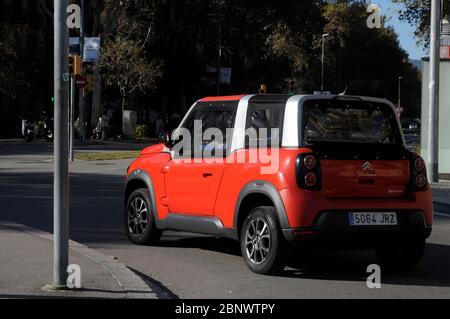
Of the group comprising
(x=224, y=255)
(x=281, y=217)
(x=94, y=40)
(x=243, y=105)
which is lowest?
(x=224, y=255)

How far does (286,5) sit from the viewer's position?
173ft

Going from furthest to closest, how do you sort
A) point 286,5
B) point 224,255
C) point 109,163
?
point 286,5 → point 109,163 → point 224,255

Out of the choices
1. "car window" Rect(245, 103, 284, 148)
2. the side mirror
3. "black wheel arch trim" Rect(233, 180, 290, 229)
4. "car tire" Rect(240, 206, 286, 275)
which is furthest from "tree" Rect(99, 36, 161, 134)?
"car tire" Rect(240, 206, 286, 275)

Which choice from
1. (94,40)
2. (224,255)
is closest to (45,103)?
(94,40)

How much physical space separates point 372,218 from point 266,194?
1101 millimetres

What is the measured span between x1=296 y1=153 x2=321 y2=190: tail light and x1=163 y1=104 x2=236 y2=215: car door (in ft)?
4.05

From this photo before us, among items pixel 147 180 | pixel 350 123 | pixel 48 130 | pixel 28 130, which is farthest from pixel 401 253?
pixel 48 130

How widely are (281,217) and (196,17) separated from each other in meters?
46.5

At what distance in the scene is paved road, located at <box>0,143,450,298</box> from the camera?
7.44 m

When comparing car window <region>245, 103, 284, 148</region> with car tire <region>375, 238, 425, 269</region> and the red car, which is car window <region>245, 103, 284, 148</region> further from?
car tire <region>375, 238, 425, 269</region>

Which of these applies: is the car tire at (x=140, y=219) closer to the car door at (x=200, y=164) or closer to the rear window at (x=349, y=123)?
the car door at (x=200, y=164)

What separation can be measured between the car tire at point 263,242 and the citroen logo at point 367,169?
3.27 feet

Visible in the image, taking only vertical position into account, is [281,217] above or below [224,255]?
above
